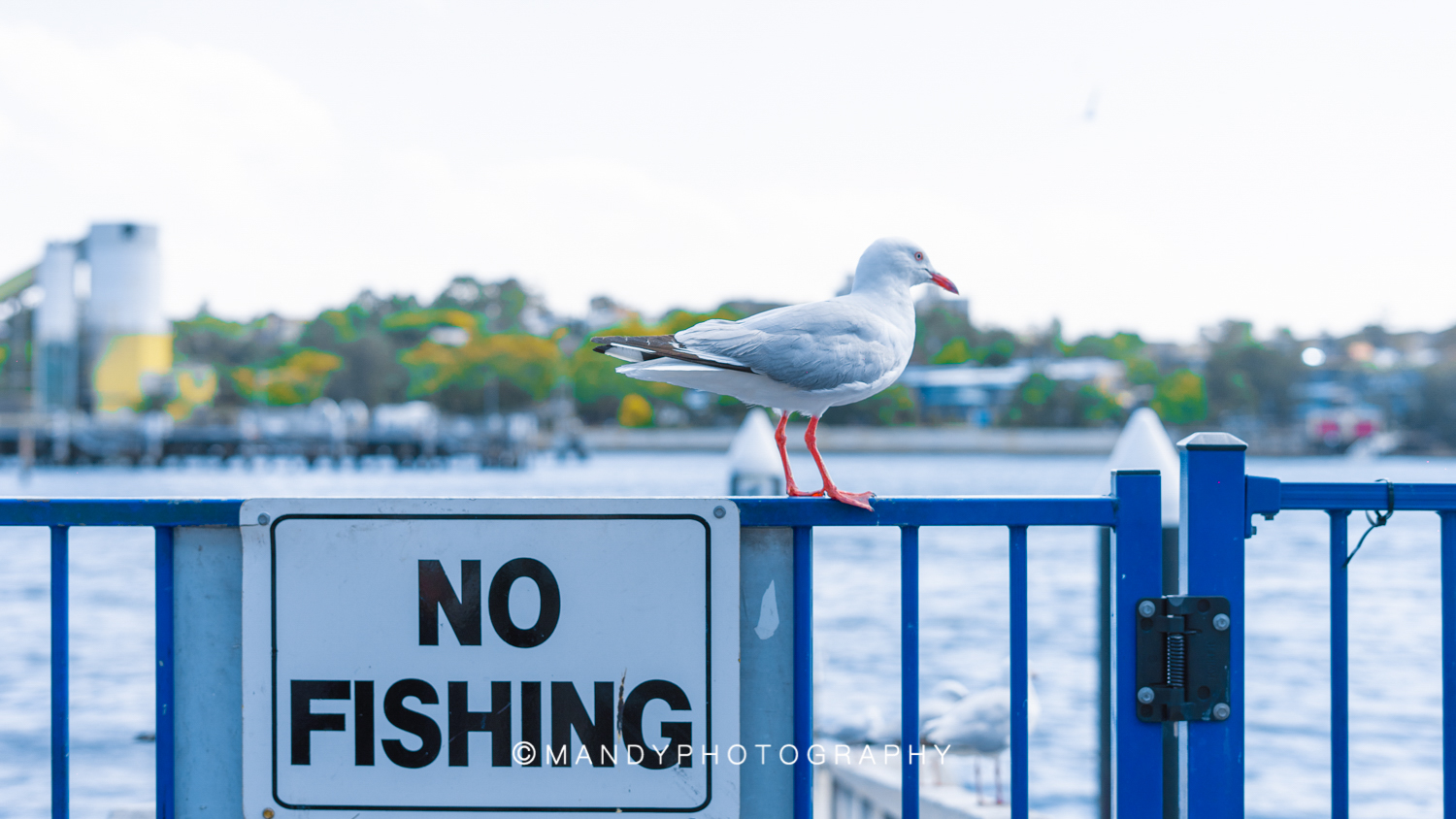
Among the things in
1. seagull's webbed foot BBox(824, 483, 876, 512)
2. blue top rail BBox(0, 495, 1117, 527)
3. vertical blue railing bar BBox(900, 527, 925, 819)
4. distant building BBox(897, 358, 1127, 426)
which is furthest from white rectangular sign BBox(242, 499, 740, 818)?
distant building BBox(897, 358, 1127, 426)

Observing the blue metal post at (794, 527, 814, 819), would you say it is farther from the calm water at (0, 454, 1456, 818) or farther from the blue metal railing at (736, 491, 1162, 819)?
the calm water at (0, 454, 1456, 818)

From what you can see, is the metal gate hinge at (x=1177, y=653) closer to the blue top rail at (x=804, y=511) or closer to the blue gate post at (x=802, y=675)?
the blue top rail at (x=804, y=511)

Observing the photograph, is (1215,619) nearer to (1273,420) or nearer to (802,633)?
(802,633)

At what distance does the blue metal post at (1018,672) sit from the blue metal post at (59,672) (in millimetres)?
1827

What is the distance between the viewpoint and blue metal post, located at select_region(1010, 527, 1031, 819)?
7.46 feet

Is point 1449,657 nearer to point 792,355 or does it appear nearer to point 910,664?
point 910,664

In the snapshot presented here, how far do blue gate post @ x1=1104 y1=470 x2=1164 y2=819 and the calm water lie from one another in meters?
0.74

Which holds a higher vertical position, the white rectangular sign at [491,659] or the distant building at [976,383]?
the distant building at [976,383]

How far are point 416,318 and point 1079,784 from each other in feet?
394

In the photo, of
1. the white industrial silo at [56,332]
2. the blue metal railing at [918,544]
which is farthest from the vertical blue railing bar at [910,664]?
the white industrial silo at [56,332]

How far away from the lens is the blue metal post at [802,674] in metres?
2.25

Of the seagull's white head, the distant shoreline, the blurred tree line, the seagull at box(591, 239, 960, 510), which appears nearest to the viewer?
the seagull at box(591, 239, 960, 510)

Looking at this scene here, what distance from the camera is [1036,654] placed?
2248 centimetres

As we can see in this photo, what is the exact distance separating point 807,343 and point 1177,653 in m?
1.05
